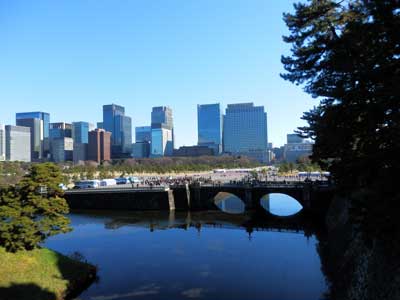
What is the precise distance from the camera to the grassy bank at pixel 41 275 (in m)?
22.1

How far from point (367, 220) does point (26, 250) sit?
70.7 ft

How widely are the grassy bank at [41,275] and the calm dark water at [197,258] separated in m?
1.14

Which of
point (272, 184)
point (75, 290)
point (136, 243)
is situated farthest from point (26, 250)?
point (272, 184)

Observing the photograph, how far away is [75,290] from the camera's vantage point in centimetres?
2512

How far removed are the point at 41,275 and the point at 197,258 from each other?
1310 cm

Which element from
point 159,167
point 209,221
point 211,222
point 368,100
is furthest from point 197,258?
point 159,167

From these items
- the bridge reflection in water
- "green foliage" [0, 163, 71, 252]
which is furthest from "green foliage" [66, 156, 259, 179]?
"green foliage" [0, 163, 71, 252]

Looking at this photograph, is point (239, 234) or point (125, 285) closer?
point (125, 285)

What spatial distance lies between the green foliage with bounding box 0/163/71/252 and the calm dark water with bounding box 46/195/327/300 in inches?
206

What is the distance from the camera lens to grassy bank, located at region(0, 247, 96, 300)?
22.1 meters

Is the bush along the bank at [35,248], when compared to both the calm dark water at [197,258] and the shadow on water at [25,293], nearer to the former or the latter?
the shadow on water at [25,293]

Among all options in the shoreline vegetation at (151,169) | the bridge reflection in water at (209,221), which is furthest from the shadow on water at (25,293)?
the shoreline vegetation at (151,169)

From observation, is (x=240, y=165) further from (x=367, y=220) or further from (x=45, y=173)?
(x=367, y=220)

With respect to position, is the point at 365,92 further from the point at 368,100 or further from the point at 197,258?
the point at 197,258
